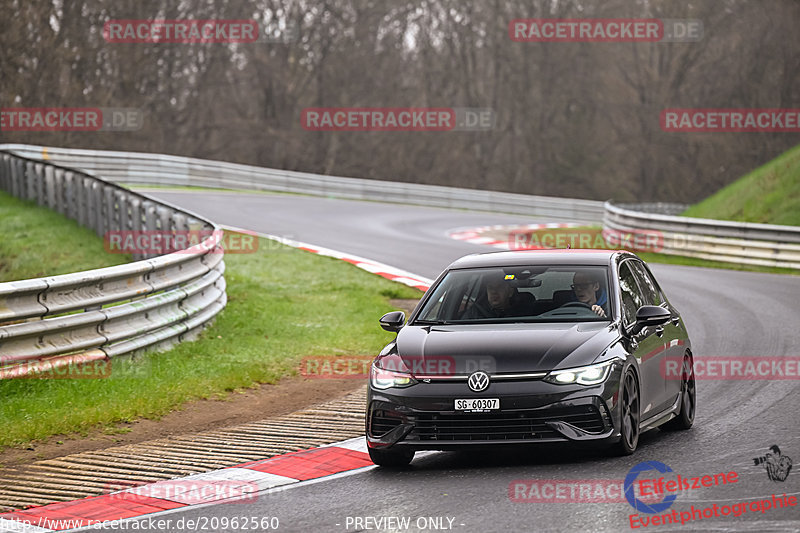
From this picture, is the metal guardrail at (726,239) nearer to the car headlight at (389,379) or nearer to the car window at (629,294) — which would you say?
the car window at (629,294)

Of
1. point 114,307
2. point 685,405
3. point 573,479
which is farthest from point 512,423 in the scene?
point 114,307

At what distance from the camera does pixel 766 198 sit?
2988 cm

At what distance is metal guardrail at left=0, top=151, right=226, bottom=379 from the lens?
10.1 metres

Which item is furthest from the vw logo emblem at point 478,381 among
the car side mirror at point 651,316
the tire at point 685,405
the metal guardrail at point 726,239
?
the metal guardrail at point 726,239

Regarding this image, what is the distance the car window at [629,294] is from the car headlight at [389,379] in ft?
5.91

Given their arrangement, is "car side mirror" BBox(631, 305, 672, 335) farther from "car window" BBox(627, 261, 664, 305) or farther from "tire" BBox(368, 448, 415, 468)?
"tire" BBox(368, 448, 415, 468)

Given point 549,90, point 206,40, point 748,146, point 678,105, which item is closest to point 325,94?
point 206,40

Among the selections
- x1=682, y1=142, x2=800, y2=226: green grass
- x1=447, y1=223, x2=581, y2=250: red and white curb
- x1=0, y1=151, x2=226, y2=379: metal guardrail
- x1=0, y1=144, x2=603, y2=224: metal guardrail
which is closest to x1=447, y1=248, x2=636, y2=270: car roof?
x1=0, y1=151, x2=226, y2=379: metal guardrail

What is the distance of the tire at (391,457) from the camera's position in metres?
7.94

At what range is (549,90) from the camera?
2589 inches

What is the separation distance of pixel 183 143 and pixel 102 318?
49.2 meters

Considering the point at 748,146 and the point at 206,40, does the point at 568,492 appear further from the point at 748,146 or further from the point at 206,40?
the point at 748,146

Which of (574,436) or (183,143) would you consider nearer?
(574,436)

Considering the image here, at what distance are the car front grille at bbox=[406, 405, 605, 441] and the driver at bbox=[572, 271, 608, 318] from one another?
1165mm
